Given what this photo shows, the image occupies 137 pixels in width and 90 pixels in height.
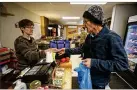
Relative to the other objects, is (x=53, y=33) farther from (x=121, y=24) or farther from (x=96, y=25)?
(x=96, y=25)

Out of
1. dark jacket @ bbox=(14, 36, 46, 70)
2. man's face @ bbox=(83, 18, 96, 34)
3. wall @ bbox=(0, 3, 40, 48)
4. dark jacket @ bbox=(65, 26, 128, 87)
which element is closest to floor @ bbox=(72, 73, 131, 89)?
dark jacket @ bbox=(14, 36, 46, 70)

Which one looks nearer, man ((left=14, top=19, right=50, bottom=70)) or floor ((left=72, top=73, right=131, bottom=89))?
man ((left=14, top=19, right=50, bottom=70))

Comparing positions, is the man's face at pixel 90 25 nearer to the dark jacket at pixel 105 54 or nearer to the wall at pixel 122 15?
the dark jacket at pixel 105 54

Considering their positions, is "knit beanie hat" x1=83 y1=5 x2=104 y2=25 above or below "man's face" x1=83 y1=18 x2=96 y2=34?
above

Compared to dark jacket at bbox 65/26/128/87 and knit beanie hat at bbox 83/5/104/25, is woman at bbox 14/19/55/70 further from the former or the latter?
knit beanie hat at bbox 83/5/104/25

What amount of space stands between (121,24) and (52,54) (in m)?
3.03

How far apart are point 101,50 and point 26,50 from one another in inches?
37.6

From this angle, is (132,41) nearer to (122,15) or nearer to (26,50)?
(122,15)

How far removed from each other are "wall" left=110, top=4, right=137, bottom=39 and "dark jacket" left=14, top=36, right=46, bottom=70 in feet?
10.1

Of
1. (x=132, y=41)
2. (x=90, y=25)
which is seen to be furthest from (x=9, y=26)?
(x=132, y=41)

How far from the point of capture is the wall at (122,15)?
12.9ft

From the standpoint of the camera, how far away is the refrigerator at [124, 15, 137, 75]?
3246mm

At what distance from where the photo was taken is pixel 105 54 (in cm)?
117

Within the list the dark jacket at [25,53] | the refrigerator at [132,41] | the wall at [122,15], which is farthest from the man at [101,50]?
the wall at [122,15]
